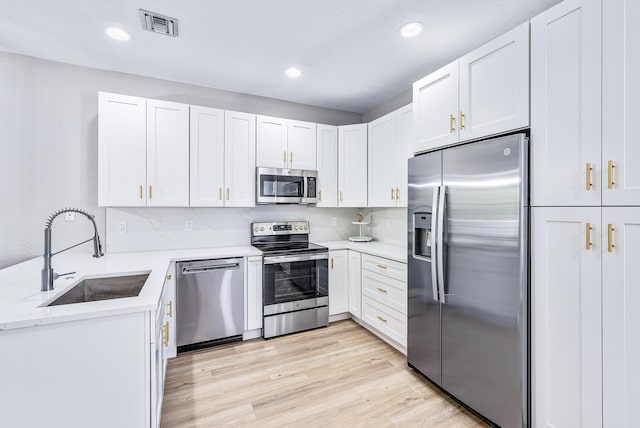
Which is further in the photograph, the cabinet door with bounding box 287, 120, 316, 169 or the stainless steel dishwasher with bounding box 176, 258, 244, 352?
the cabinet door with bounding box 287, 120, 316, 169

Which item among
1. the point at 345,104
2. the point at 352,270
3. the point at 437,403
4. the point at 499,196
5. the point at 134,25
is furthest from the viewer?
the point at 345,104

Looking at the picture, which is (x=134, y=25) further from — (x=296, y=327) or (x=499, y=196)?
(x=296, y=327)

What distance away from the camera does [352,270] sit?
3.39m

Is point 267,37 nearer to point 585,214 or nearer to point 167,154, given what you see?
point 167,154

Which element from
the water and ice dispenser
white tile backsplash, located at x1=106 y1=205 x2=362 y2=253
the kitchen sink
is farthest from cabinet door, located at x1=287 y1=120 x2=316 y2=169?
the kitchen sink

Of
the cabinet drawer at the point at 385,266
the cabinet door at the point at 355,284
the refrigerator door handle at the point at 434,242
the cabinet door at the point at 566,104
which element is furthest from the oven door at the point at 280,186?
the cabinet door at the point at 566,104


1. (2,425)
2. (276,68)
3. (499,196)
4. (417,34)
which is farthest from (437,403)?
(276,68)

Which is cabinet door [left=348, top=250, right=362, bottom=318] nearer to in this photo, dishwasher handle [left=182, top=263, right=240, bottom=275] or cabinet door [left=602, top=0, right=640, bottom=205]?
dishwasher handle [left=182, top=263, right=240, bottom=275]

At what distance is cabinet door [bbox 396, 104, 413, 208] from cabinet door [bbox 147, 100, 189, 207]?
2.14 meters

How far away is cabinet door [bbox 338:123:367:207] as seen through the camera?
11.7 feet

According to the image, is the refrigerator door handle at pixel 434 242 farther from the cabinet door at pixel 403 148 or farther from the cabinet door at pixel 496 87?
the cabinet door at pixel 403 148

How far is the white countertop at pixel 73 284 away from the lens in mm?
1254

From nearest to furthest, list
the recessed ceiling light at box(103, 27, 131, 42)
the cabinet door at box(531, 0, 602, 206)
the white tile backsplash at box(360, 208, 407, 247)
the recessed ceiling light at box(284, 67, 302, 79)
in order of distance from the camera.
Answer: the cabinet door at box(531, 0, 602, 206), the recessed ceiling light at box(103, 27, 131, 42), the recessed ceiling light at box(284, 67, 302, 79), the white tile backsplash at box(360, 208, 407, 247)

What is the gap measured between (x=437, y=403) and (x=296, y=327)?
5.06 ft
